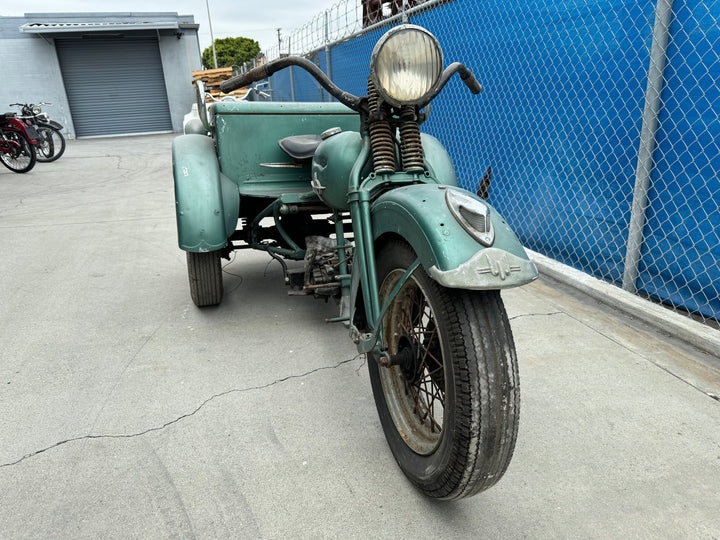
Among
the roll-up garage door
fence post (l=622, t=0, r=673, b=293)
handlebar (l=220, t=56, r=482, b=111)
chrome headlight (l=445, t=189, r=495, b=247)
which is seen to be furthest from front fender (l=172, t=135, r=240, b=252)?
the roll-up garage door

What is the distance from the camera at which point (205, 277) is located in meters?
3.30

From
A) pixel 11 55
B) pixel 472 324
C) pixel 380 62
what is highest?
pixel 11 55

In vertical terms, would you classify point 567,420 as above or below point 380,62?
below

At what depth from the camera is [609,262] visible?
3584 mm

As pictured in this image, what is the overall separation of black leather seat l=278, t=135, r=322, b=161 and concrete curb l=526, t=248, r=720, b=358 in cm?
208

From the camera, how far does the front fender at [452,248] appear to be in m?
1.44

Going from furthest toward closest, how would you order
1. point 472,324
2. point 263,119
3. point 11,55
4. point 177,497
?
point 11,55 < point 263,119 < point 177,497 < point 472,324

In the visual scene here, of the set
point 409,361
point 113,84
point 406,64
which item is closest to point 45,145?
point 113,84

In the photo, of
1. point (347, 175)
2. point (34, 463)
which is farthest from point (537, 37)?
point (34, 463)

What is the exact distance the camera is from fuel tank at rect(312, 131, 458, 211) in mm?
2301

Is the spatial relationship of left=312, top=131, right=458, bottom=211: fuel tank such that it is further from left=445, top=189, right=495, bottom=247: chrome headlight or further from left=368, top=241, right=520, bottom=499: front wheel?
left=368, top=241, right=520, bottom=499: front wheel

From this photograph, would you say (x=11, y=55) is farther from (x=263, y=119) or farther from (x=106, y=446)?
(x=106, y=446)

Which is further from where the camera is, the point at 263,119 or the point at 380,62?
the point at 263,119

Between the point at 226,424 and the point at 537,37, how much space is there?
12.0 feet
